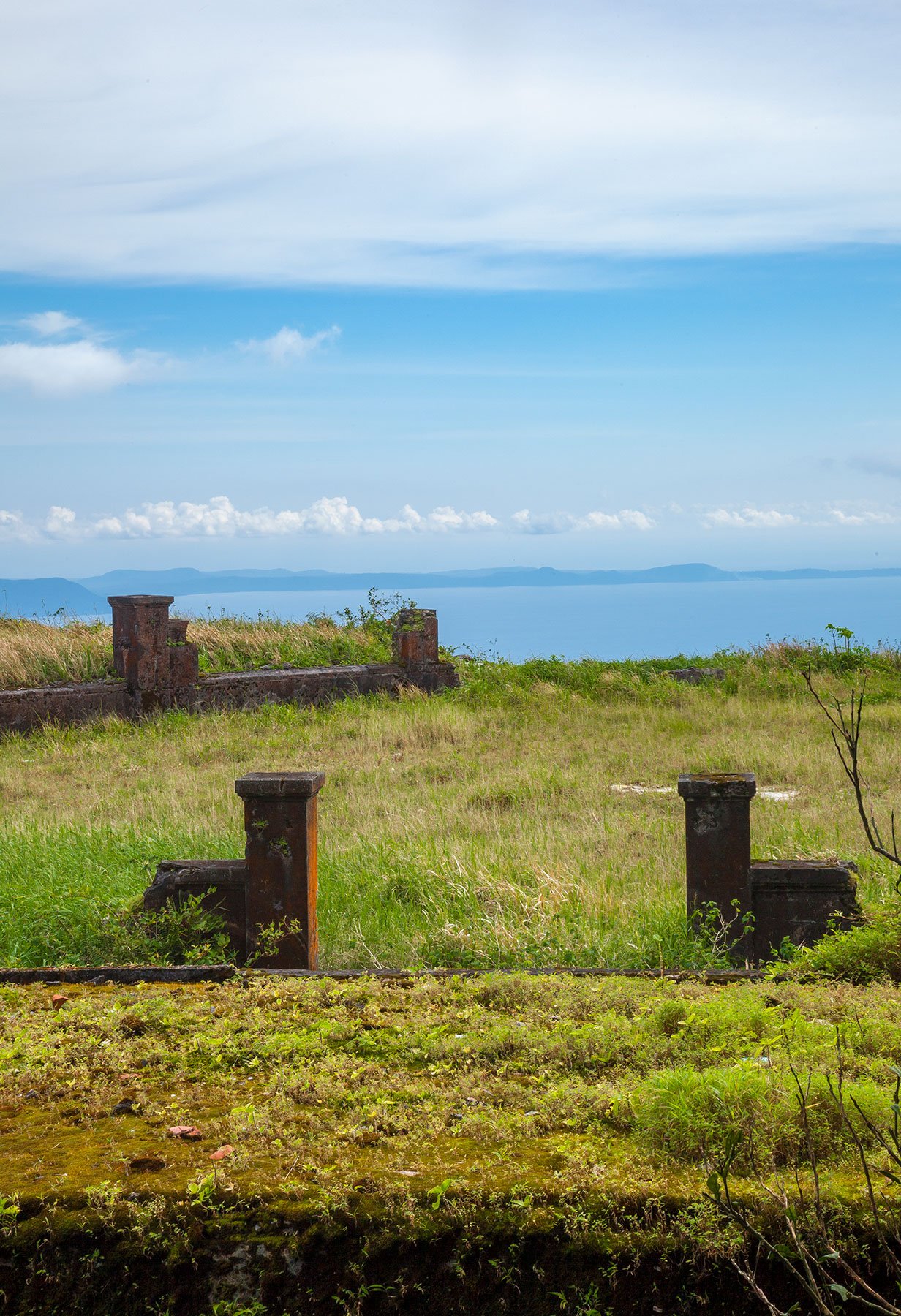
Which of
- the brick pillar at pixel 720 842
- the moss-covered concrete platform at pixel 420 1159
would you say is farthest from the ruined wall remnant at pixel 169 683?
the moss-covered concrete platform at pixel 420 1159

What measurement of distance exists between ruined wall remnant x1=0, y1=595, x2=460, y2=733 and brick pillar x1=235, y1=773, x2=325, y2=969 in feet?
32.1

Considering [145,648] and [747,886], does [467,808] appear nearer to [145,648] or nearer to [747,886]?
[747,886]

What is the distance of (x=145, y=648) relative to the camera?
14.9m

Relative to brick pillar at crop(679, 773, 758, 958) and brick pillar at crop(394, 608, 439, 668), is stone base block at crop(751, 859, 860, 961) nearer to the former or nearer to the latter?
brick pillar at crop(679, 773, 758, 958)

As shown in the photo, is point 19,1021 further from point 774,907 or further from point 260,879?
point 774,907

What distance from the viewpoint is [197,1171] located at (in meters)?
2.41


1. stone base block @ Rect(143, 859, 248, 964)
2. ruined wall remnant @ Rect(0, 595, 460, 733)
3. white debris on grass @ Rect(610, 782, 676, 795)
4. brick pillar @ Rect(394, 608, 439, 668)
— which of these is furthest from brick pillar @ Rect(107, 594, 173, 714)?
stone base block @ Rect(143, 859, 248, 964)

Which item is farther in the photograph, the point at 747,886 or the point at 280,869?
the point at 747,886

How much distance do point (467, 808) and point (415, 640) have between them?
317 inches

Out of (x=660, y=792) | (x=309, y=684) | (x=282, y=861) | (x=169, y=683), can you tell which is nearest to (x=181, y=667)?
(x=169, y=683)

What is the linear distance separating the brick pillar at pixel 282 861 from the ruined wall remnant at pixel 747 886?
1.86 metres

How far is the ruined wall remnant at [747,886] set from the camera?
5379 mm

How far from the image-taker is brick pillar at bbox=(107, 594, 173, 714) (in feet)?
48.7

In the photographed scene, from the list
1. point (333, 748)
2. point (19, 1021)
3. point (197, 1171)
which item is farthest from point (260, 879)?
point (333, 748)
